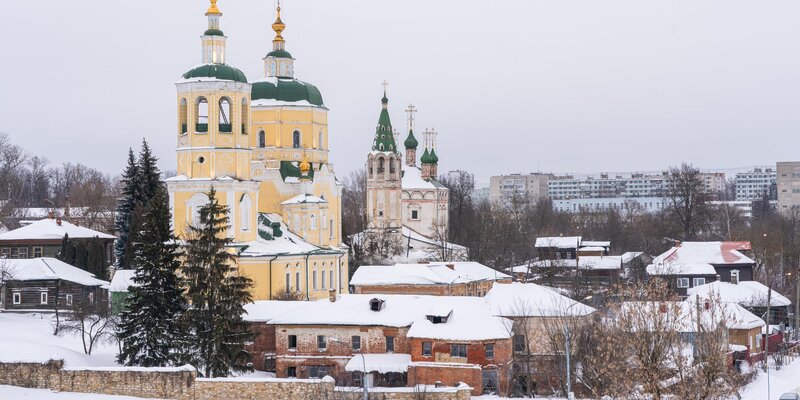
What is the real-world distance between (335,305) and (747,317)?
13.6 metres

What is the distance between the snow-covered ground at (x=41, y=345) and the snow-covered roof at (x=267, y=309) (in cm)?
437

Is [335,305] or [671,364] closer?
[671,364]

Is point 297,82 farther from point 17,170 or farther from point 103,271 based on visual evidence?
point 17,170

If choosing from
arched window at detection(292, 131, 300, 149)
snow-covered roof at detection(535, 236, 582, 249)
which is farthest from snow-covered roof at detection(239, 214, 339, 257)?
snow-covered roof at detection(535, 236, 582, 249)

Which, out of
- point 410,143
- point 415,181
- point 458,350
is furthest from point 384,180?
point 458,350

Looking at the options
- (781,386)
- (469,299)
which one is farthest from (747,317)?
(469,299)

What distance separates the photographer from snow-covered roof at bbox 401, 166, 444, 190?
84.1 m

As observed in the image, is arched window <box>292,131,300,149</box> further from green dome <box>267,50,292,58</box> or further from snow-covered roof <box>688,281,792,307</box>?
snow-covered roof <box>688,281,792,307</box>

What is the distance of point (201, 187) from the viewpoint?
150 ft

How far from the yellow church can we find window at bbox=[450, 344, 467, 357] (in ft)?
41.6

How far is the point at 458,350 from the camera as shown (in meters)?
34.8

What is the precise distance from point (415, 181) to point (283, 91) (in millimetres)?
29925

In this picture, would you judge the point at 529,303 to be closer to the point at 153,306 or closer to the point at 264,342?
the point at 264,342

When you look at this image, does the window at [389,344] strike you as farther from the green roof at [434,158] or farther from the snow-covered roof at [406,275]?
the green roof at [434,158]
